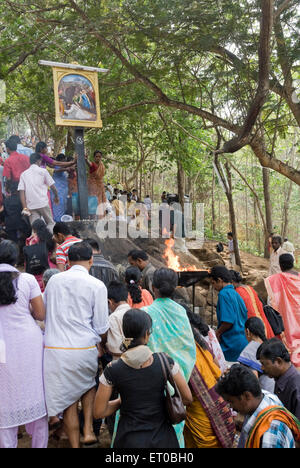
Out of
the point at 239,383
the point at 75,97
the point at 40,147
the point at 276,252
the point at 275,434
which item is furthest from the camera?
the point at 276,252

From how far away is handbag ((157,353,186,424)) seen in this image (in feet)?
7.98

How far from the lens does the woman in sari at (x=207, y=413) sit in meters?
3.10

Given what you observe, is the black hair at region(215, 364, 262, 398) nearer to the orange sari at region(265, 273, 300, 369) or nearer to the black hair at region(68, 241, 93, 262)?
the black hair at region(68, 241, 93, 262)

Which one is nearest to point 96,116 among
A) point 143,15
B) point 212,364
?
point 143,15

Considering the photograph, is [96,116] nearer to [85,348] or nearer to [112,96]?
[112,96]

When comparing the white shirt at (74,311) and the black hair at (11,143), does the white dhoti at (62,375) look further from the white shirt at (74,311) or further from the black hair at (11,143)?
the black hair at (11,143)

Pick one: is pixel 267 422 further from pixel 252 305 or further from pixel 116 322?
pixel 252 305

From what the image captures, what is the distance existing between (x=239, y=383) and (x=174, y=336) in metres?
0.78

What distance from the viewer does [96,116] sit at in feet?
26.6

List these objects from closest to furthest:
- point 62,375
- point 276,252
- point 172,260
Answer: point 62,375 < point 276,252 < point 172,260

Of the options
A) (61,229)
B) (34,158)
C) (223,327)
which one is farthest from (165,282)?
(34,158)

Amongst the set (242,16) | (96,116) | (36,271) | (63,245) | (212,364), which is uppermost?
(242,16)

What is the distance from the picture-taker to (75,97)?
783 cm

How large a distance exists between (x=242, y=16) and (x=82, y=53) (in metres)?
4.81
